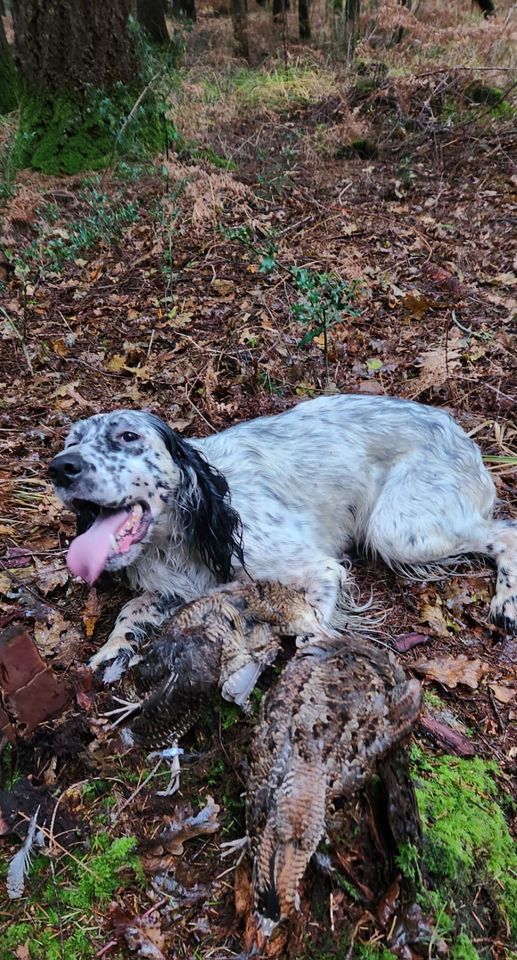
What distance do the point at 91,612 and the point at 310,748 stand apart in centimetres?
200

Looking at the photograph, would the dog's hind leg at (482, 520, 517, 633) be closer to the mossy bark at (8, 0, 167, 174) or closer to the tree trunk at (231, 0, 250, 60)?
the mossy bark at (8, 0, 167, 174)

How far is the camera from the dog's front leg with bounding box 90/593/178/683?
312 cm

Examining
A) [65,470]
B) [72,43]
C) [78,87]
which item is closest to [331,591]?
[65,470]

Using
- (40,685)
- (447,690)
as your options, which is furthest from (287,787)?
(447,690)

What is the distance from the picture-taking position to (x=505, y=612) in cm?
359

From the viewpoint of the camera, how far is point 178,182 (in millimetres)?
7938

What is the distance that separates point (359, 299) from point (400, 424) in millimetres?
2638

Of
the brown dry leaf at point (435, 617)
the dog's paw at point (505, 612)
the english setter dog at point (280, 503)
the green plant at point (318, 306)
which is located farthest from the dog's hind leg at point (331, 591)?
the green plant at point (318, 306)

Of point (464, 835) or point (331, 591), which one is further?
point (331, 591)

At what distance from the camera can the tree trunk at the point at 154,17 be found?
1530 cm

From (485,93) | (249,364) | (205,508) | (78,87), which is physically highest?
(78,87)

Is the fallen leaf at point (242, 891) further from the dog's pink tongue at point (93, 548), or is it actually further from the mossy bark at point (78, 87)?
the mossy bark at point (78, 87)

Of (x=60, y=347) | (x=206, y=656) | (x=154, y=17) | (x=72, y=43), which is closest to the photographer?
(x=206, y=656)

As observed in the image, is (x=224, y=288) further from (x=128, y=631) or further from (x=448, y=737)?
(x=448, y=737)
